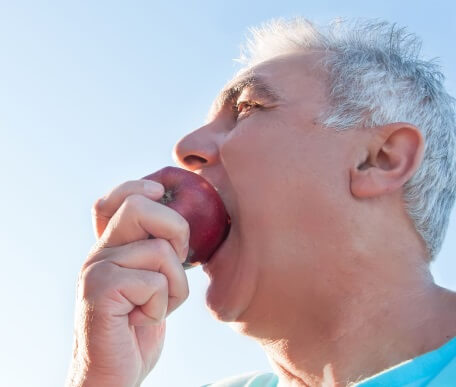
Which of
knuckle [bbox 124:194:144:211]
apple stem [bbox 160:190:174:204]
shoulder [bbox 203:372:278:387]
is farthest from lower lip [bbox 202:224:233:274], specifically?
shoulder [bbox 203:372:278:387]

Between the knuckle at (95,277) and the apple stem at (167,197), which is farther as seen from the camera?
the apple stem at (167,197)

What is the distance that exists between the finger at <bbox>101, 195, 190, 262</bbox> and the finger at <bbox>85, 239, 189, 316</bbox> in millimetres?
27

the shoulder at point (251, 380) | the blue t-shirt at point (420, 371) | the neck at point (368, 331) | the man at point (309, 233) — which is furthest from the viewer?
the shoulder at point (251, 380)

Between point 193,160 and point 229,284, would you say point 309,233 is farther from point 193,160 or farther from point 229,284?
point 193,160

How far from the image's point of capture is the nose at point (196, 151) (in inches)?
107

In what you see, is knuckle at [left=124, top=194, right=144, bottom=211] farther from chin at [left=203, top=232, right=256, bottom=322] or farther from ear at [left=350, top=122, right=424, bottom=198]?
ear at [left=350, top=122, right=424, bottom=198]

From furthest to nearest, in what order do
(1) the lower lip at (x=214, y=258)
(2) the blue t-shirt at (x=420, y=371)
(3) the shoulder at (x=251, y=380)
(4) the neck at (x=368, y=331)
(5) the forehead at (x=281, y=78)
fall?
(3) the shoulder at (x=251, y=380)
(5) the forehead at (x=281, y=78)
(1) the lower lip at (x=214, y=258)
(4) the neck at (x=368, y=331)
(2) the blue t-shirt at (x=420, y=371)

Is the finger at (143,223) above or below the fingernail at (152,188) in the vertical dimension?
below

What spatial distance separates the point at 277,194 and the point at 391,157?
44 cm

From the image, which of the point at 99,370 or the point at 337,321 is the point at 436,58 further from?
the point at 99,370

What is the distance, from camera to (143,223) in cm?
219

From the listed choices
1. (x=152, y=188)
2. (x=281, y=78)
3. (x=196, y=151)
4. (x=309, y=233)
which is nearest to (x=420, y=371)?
(x=309, y=233)

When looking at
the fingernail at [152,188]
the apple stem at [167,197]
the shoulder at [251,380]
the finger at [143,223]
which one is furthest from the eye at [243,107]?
the shoulder at [251,380]

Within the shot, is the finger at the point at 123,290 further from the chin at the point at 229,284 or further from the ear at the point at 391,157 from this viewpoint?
the ear at the point at 391,157
